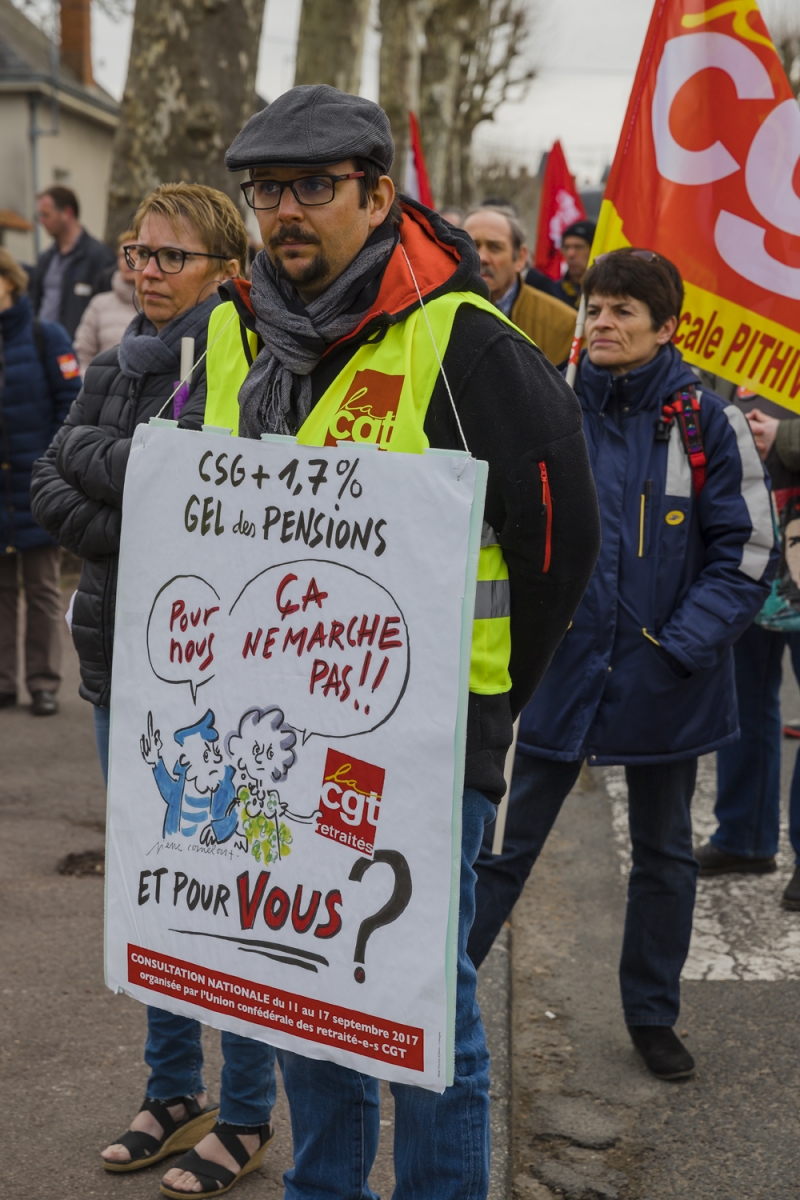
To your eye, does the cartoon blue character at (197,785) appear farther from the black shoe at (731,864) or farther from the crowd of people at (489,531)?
the black shoe at (731,864)

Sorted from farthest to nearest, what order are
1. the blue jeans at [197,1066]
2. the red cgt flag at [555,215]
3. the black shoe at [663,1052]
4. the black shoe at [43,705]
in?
the red cgt flag at [555,215] → the black shoe at [43,705] → the black shoe at [663,1052] → the blue jeans at [197,1066]

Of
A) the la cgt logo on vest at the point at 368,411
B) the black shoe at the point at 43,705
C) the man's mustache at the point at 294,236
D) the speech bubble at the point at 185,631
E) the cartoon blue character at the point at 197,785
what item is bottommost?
the black shoe at the point at 43,705

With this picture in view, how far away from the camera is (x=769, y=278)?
404 centimetres

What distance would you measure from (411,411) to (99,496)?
1053mm

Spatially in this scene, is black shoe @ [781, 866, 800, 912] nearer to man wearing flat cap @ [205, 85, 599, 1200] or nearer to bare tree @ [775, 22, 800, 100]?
man wearing flat cap @ [205, 85, 599, 1200]

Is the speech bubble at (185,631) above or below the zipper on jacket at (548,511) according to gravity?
below

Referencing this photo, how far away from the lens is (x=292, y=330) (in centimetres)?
224

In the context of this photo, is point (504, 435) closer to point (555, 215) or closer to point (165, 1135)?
point (165, 1135)

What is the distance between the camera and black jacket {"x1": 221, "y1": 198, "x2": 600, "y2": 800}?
7.22 feet

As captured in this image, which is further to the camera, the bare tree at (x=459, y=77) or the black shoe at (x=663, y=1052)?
the bare tree at (x=459, y=77)

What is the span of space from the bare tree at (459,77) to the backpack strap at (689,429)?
21.4 meters

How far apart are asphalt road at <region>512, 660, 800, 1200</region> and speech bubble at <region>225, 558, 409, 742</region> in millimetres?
1565

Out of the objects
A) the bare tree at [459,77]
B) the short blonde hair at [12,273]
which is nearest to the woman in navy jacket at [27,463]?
the short blonde hair at [12,273]

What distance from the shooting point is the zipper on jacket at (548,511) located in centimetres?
224
